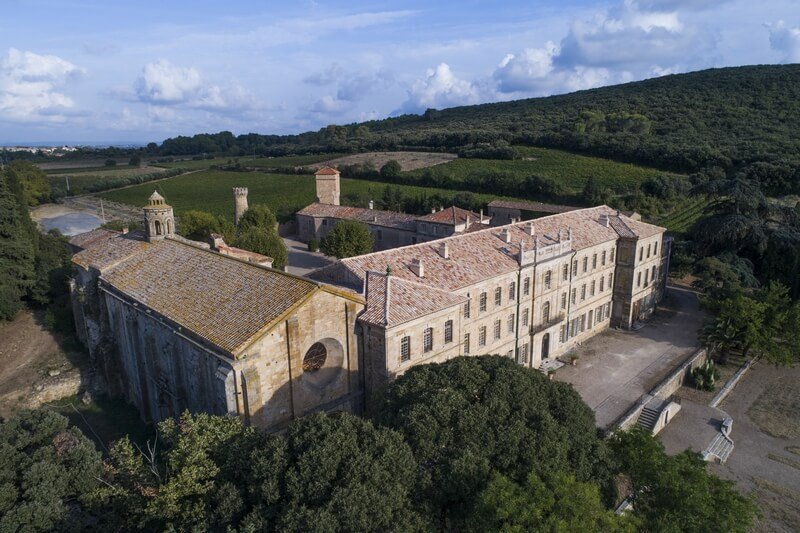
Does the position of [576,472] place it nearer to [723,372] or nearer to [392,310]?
[392,310]

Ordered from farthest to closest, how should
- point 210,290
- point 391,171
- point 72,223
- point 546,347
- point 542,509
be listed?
point 391,171 < point 72,223 < point 546,347 < point 210,290 < point 542,509

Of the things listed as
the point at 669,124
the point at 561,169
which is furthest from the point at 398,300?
the point at 669,124

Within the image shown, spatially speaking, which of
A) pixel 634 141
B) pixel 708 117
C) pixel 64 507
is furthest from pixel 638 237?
pixel 708 117

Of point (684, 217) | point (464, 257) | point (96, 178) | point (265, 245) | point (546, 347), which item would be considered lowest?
point (546, 347)

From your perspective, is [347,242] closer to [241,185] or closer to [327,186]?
[327,186]

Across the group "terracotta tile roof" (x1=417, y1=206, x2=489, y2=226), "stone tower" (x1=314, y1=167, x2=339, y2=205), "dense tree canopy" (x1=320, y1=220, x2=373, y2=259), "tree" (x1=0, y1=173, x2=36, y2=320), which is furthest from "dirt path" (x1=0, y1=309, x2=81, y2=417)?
"stone tower" (x1=314, y1=167, x2=339, y2=205)

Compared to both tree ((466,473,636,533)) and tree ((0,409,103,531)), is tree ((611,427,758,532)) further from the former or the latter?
tree ((0,409,103,531))
